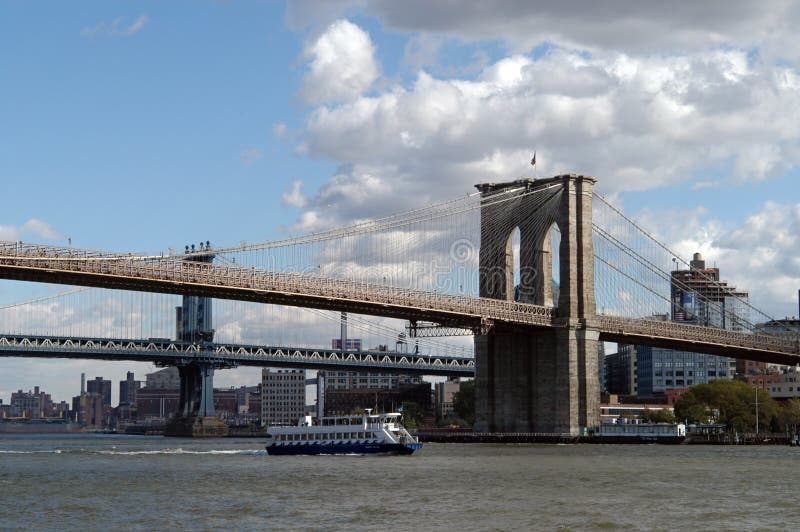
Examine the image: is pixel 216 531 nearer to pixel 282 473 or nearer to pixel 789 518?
pixel 789 518

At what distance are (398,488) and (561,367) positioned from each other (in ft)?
134

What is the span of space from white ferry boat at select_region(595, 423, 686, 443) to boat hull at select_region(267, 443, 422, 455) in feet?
62.9

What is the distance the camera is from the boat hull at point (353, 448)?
68688 millimetres

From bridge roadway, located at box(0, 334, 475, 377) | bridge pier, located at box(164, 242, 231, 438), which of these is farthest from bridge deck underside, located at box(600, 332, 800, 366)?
bridge pier, located at box(164, 242, 231, 438)

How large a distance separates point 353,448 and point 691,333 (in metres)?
32.7

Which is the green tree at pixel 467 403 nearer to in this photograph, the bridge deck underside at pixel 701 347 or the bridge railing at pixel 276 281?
the bridge deck underside at pixel 701 347

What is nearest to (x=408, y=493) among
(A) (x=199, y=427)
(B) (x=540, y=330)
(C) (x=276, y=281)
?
(C) (x=276, y=281)

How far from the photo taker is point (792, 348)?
335 feet

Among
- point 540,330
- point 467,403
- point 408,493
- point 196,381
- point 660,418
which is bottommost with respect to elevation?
point 408,493

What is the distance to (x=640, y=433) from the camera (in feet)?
295

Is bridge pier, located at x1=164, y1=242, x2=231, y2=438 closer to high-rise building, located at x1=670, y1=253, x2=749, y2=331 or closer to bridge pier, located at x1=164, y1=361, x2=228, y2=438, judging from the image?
bridge pier, located at x1=164, y1=361, x2=228, y2=438

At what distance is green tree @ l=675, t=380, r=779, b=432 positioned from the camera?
108 metres

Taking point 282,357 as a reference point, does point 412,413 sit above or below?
below

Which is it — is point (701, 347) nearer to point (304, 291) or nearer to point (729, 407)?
point (729, 407)
